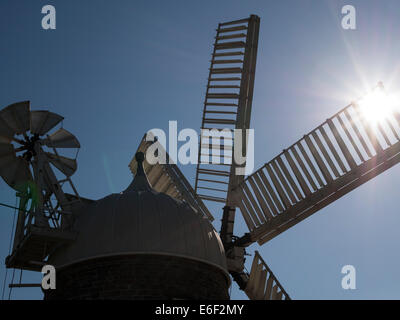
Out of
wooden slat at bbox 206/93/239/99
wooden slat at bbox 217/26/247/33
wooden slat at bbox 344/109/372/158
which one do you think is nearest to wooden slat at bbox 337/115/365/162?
wooden slat at bbox 344/109/372/158

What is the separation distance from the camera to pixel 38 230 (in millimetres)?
16484

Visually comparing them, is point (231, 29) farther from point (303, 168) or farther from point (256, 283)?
point (256, 283)

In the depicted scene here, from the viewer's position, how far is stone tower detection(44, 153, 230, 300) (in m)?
15.8

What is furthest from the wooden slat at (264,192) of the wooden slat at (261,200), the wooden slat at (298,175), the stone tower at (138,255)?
the stone tower at (138,255)

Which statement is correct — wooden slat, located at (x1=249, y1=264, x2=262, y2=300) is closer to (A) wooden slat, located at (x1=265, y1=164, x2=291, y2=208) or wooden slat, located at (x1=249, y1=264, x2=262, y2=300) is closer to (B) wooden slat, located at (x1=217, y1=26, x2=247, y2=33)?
(A) wooden slat, located at (x1=265, y1=164, x2=291, y2=208)

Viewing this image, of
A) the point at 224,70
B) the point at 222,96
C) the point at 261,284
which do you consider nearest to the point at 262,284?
the point at 261,284

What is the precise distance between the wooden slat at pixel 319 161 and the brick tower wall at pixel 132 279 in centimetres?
586

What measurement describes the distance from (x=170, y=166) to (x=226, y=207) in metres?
3.50

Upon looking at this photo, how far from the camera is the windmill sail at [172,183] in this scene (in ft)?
78.7

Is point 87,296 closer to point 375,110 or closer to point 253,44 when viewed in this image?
point 375,110

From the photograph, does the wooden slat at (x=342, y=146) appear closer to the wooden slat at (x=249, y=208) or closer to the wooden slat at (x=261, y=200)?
the wooden slat at (x=261, y=200)

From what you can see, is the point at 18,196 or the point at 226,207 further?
the point at 226,207

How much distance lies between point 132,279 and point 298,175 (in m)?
7.38

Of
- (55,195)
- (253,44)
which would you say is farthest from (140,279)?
(253,44)
